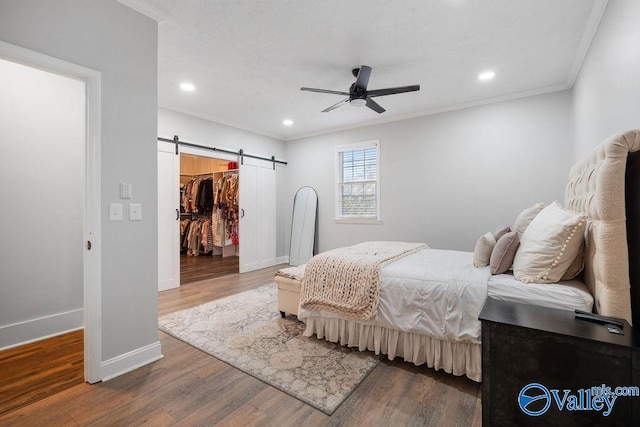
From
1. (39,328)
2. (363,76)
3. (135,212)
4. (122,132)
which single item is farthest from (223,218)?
(363,76)

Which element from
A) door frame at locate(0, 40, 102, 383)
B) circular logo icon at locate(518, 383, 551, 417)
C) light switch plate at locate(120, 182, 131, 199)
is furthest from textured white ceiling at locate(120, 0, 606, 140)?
circular logo icon at locate(518, 383, 551, 417)

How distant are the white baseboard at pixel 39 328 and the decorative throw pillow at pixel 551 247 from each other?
12.5 ft

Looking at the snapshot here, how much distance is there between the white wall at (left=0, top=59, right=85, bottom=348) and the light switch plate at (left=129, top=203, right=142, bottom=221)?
1.27 m

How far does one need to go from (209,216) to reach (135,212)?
4.85 meters

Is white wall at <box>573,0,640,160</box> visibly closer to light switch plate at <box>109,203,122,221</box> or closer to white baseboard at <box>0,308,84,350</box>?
light switch plate at <box>109,203,122,221</box>

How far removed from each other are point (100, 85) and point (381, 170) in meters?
3.92

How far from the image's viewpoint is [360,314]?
2215 millimetres

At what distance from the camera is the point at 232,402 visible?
1.73 meters

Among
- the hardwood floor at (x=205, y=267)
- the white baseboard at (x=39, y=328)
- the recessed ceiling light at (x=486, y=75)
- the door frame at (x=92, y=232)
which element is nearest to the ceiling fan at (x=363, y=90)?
the recessed ceiling light at (x=486, y=75)

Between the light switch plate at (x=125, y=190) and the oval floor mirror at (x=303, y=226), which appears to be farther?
the oval floor mirror at (x=303, y=226)

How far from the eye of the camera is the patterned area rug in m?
1.88

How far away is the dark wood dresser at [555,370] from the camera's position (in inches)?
38.5

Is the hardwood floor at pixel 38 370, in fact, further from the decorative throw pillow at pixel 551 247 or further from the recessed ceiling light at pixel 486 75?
the recessed ceiling light at pixel 486 75

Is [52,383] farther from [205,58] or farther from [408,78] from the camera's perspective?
[408,78]
